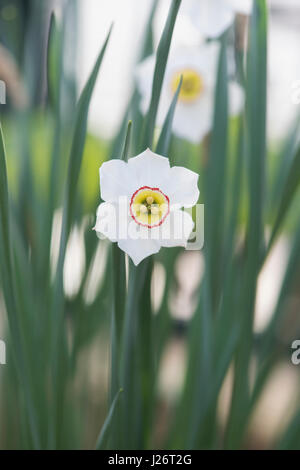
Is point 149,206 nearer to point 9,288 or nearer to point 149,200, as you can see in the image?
point 149,200

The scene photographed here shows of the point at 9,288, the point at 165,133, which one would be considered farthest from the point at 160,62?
the point at 9,288

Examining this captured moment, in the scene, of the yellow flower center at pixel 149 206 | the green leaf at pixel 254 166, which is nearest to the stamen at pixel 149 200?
the yellow flower center at pixel 149 206

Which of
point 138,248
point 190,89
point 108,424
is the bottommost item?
point 108,424

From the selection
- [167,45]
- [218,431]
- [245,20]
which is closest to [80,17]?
[245,20]

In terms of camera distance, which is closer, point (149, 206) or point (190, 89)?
point (149, 206)

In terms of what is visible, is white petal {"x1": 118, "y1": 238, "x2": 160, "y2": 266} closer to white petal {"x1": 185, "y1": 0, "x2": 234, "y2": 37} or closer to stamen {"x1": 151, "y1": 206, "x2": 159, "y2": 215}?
stamen {"x1": 151, "y1": 206, "x2": 159, "y2": 215}

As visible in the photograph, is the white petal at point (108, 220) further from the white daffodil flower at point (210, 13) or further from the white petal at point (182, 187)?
the white daffodil flower at point (210, 13)
